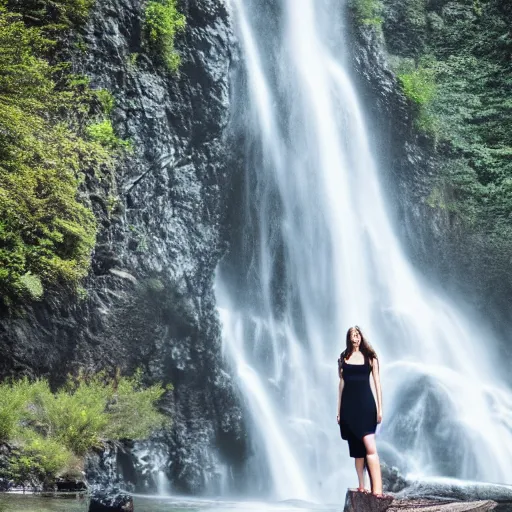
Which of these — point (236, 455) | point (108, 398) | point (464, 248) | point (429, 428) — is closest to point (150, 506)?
point (108, 398)

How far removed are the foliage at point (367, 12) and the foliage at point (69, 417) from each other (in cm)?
1566

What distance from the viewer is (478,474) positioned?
14.2 metres

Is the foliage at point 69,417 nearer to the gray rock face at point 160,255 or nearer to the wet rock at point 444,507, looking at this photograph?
the gray rock face at point 160,255

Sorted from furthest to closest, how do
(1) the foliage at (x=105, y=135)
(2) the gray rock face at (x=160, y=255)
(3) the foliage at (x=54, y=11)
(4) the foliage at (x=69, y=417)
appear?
1. (3) the foliage at (x=54, y=11)
2. (1) the foliage at (x=105, y=135)
3. (2) the gray rock face at (x=160, y=255)
4. (4) the foliage at (x=69, y=417)

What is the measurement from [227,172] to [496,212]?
384 inches

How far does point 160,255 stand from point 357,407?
9236 millimetres

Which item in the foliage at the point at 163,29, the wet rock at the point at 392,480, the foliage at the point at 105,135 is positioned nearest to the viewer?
the wet rock at the point at 392,480

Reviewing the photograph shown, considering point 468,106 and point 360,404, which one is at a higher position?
point 468,106

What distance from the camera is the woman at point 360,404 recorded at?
5.95 metres

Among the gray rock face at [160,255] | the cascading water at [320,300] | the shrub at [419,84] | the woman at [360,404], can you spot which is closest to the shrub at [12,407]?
the gray rock face at [160,255]

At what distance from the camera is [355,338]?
605 centimetres

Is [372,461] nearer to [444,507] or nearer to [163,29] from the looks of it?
[444,507]

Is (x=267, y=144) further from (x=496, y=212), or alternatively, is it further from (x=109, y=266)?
(x=496, y=212)

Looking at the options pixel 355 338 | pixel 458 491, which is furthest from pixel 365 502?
pixel 458 491
